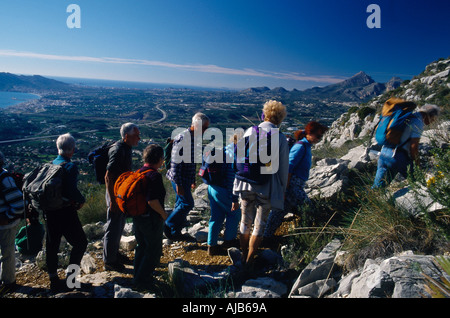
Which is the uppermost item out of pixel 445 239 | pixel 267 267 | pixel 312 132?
pixel 312 132

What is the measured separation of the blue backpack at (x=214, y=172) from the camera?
3.26m

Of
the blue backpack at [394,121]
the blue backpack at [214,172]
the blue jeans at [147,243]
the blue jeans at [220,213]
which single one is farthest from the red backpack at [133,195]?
the blue backpack at [394,121]

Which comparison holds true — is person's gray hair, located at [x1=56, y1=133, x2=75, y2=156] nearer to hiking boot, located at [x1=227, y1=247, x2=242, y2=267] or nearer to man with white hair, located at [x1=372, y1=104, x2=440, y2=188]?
hiking boot, located at [x1=227, y1=247, x2=242, y2=267]

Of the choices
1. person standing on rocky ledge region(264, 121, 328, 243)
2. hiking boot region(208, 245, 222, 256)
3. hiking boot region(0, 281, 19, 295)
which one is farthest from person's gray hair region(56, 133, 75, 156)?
person standing on rocky ledge region(264, 121, 328, 243)

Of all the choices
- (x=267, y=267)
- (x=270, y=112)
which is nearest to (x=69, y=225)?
(x=267, y=267)

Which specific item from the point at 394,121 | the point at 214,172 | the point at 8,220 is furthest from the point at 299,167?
the point at 8,220

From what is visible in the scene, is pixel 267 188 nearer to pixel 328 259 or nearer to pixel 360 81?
pixel 328 259

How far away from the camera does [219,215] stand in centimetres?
346

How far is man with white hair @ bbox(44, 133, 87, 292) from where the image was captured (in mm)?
2715

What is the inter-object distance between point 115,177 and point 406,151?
12.9 feet

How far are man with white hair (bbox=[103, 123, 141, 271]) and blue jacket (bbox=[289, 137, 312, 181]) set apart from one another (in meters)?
2.13

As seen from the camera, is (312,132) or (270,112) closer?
(270,112)

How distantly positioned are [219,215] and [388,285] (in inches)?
82.5
